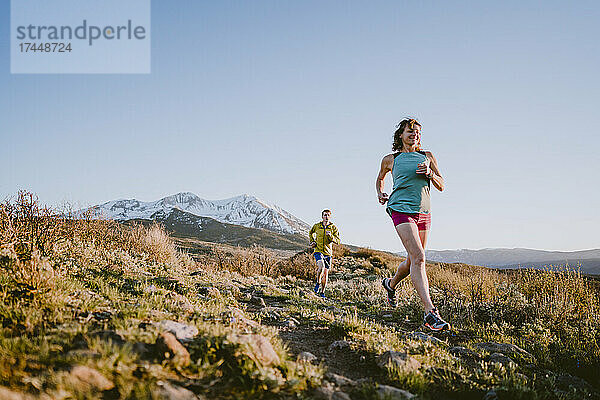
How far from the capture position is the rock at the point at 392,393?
7.44ft

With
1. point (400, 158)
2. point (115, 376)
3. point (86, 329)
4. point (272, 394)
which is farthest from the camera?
point (400, 158)

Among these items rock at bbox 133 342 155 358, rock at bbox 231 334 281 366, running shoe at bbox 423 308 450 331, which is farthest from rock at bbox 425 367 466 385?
rock at bbox 133 342 155 358

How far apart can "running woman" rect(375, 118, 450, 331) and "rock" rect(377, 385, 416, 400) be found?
1439 millimetres

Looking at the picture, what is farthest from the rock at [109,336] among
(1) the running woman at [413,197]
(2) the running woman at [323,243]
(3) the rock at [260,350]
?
(2) the running woman at [323,243]

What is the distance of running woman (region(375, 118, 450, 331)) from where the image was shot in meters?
3.98

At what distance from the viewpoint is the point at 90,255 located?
6.04m

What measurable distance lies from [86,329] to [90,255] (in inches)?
166

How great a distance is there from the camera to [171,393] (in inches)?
73.2

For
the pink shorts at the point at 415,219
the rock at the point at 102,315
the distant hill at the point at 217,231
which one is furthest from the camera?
the distant hill at the point at 217,231

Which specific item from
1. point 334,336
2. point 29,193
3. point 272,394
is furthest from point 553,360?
point 29,193

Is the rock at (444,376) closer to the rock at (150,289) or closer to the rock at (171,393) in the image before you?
the rock at (171,393)

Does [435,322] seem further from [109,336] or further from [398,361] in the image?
[109,336]

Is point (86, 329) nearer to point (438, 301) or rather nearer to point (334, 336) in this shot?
point (334, 336)

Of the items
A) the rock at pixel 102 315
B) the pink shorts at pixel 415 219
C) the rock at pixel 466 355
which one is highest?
the pink shorts at pixel 415 219
